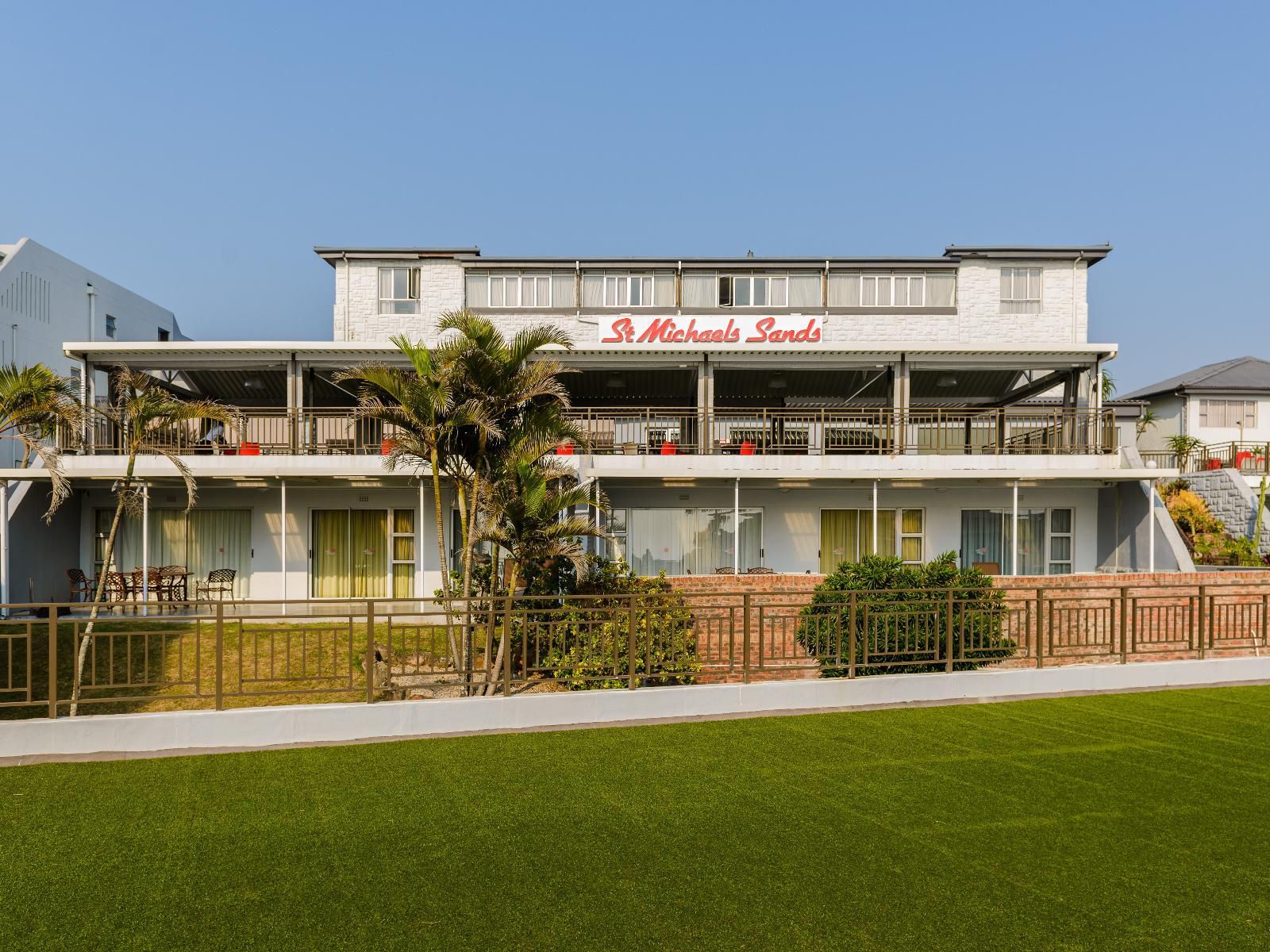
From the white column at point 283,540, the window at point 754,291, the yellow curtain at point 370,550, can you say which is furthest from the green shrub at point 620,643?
the window at point 754,291

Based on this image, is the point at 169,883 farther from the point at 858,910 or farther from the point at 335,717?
the point at 858,910

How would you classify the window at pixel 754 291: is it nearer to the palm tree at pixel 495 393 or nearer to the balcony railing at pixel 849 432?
the balcony railing at pixel 849 432

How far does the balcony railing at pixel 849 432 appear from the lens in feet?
54.3

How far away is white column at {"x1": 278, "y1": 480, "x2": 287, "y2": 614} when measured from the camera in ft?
46.5

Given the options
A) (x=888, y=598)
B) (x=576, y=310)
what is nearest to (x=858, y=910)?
(x=888, y=598)

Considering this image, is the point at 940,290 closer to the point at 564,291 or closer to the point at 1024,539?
the point at 1024,539

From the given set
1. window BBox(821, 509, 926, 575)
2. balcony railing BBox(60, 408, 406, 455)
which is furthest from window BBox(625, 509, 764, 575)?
balcony railing BBox(60, 408, 406, 455)

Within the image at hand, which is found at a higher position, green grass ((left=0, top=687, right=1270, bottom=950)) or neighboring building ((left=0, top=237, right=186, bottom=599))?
neighboring building ((left=0, top=237, right=186, bottom=599))

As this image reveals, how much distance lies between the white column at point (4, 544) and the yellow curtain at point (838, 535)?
15.6 m

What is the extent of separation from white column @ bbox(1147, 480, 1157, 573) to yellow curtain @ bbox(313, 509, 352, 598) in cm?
1595

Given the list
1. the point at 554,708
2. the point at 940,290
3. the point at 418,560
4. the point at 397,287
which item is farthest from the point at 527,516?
the point at 940,290

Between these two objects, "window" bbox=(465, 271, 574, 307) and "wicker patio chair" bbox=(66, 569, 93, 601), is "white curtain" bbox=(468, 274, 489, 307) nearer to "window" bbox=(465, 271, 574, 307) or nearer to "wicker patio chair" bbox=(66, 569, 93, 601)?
"window" bbox=(465, 271, 574, 307)

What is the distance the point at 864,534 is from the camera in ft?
57.4

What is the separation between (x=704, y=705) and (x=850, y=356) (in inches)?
425
